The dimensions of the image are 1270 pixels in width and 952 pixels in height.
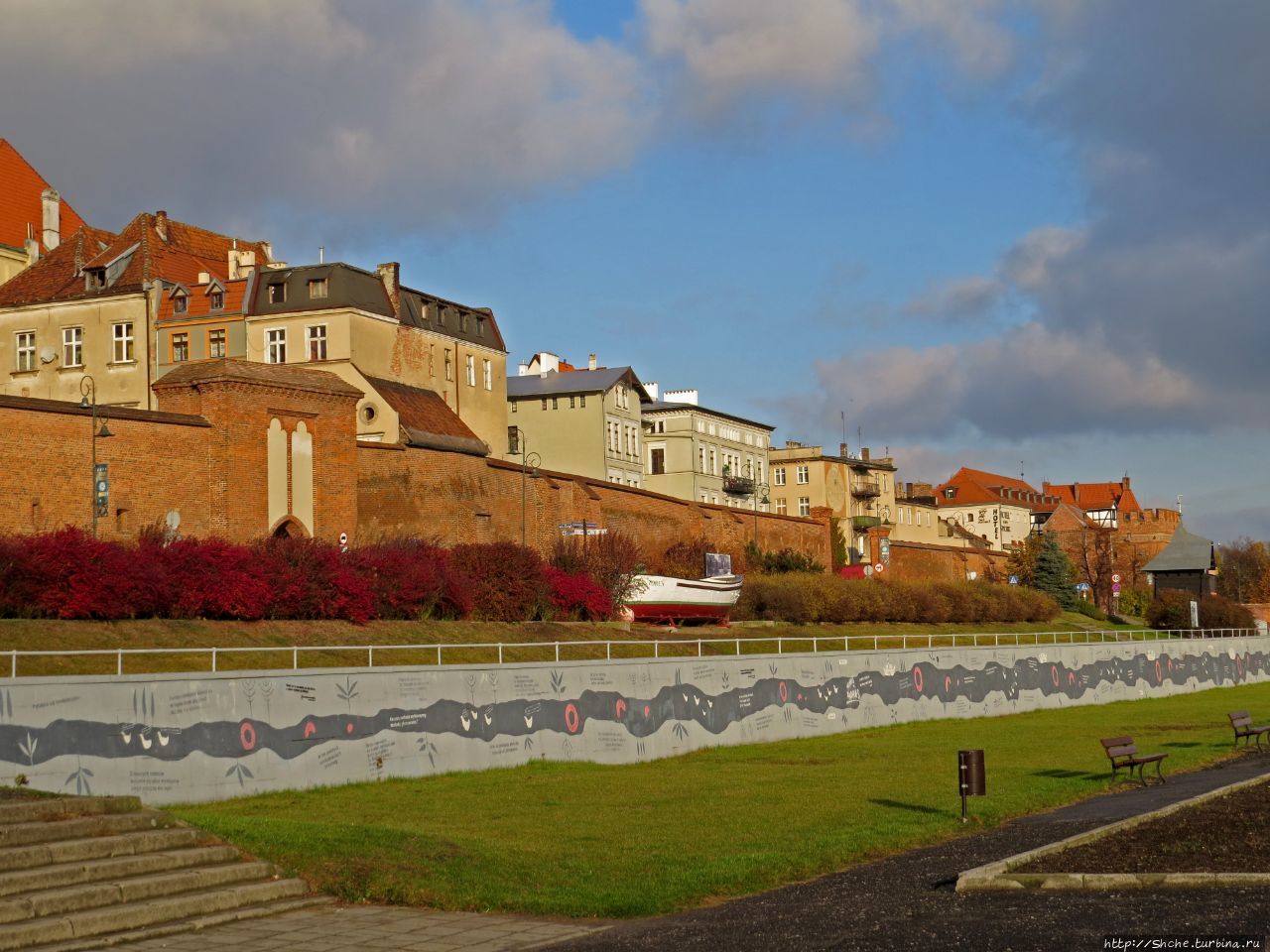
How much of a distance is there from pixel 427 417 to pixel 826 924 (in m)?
54.2

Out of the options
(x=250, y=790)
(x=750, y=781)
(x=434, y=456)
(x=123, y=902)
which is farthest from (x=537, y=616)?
(x=123, y=902)

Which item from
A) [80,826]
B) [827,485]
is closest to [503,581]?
[80,826]

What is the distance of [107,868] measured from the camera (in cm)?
1405

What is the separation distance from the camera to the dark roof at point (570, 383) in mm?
87562

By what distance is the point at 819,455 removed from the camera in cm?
12250

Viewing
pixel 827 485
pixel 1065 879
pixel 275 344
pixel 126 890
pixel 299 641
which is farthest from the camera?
pixel 827 485

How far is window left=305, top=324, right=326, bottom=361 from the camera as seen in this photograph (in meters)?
65.1

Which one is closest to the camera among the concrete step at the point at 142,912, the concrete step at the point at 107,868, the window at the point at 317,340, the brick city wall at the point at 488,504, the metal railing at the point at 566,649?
the concrete step at the point at 142,912

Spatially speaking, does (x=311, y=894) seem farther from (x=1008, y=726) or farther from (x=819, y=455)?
(x=819, y=455)

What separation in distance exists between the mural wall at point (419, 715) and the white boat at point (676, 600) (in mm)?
11198

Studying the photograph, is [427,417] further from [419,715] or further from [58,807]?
[58,807]

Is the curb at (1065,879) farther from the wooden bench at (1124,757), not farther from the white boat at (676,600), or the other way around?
the white boat at (676,600)

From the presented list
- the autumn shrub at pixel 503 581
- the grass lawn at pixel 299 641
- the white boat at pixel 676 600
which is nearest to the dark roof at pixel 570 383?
the white boat at pixel 676 600

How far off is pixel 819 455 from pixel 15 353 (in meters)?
71.1
